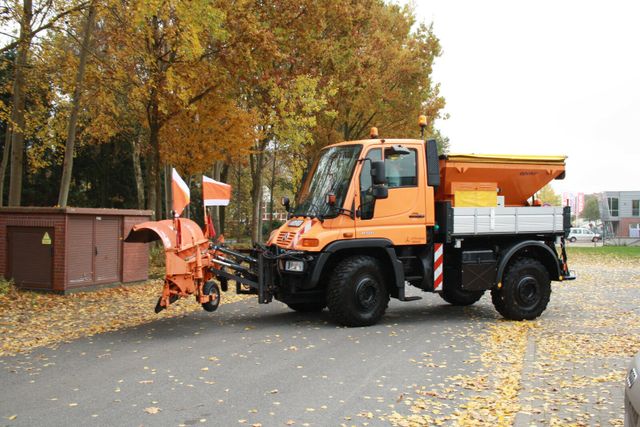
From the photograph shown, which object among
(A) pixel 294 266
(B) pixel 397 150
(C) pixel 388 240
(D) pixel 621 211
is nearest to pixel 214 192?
(A) pixel 294 266

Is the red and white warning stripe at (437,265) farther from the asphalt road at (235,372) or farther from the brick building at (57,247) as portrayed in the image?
the brick building at (57,247)

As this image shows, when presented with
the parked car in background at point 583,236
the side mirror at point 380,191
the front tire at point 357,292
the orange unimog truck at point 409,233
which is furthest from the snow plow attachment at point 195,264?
the parked car in background at point 583,236

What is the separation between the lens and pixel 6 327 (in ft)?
32.0

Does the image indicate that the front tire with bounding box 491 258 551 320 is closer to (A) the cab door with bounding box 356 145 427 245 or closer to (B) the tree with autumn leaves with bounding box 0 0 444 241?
(A) the cab door with bounding box 356 145 427 245

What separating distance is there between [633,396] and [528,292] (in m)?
7.36

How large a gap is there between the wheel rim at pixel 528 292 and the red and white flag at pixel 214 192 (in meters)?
5.23

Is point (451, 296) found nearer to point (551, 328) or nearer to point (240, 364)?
point (551, 328)

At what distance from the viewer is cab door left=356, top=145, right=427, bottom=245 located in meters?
9.73

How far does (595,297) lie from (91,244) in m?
11.8

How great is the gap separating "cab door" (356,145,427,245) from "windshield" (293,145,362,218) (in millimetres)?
256

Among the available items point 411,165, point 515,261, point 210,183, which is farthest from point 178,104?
point 515,261

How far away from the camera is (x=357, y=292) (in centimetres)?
960

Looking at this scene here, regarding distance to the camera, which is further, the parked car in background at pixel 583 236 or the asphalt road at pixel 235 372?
the parked car in background at pixel 583 236

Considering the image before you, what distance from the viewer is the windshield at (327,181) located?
9781mm
